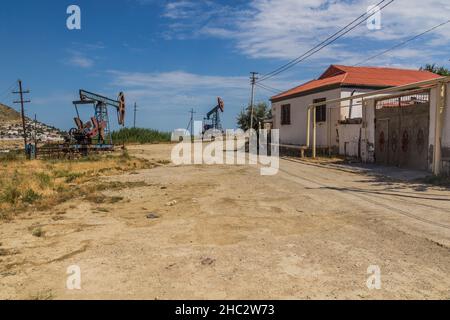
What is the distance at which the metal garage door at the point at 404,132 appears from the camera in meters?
12.3

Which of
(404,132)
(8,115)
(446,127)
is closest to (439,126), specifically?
(446,127)

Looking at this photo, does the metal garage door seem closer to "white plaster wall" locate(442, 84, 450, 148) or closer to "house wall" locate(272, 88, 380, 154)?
"white plaster wall" locate(442, 84, 450, 148)

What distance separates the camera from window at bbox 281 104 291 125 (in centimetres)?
2476

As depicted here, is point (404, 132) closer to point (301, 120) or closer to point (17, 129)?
point (301, 120)

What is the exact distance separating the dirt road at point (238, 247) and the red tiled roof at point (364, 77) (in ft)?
38.0

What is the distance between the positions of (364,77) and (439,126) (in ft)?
33.6

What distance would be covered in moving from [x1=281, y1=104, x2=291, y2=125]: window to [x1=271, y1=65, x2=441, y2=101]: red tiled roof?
0.61 meters

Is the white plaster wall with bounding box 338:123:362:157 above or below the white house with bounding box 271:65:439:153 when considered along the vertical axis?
below

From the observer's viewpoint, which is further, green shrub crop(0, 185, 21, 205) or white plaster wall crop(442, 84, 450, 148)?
white plaster wall crop(442, 84, 450, 148)

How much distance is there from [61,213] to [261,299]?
5270 millimetres

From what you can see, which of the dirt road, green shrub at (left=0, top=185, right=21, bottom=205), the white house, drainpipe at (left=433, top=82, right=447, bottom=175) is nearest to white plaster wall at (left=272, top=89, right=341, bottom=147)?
the white house

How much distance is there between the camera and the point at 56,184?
10.9 m

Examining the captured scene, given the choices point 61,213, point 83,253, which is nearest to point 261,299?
point 83,253
